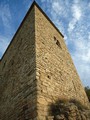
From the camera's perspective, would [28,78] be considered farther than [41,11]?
No

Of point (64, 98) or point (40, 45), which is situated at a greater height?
point (40, 45)

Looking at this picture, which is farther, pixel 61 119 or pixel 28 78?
pixel 28 78

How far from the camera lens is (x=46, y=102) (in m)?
4.06

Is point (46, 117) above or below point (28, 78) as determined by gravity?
below

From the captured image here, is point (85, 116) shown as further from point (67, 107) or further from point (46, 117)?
point (46, 117)

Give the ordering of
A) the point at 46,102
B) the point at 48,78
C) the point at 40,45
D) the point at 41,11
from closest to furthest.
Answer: the point at 46,102 → the point at 48,78 → the point at 40,45 → the point at 41,11

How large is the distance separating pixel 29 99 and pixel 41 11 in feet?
22.4

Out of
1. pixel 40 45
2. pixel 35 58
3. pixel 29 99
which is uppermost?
pixel 40 45

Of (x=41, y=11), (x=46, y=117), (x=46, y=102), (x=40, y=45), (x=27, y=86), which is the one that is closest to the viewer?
(x=46, y=117)

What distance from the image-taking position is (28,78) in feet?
15.5

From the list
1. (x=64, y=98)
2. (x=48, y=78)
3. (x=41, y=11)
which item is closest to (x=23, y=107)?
(x=48, y=78)

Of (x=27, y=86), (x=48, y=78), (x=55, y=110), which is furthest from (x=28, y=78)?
(x=55, y=110)

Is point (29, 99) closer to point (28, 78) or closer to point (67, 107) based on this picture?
point (28, 78)

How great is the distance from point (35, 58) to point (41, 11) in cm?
533
